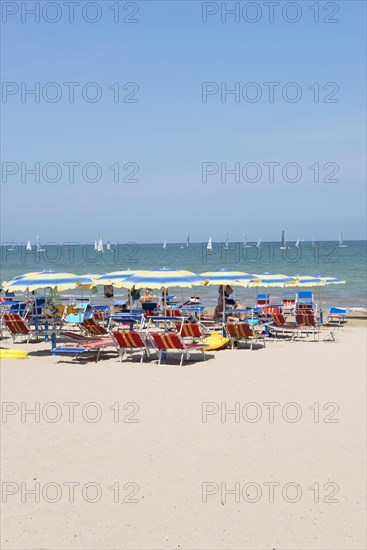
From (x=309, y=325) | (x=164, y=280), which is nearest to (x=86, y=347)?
(x=164, y=280)

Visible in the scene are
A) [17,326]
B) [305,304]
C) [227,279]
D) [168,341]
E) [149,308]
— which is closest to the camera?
[168,341]

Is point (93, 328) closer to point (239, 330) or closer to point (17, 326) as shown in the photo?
point (17, 326)

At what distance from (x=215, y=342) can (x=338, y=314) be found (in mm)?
6783

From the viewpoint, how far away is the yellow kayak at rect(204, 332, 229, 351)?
1334 cm

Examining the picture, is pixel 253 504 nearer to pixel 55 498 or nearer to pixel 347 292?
pixel 55 498

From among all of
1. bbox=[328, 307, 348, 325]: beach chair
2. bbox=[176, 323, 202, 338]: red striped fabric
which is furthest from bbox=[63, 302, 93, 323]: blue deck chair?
bbox=[328, 307, 348, 325]: beach chair

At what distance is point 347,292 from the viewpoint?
3456 cm

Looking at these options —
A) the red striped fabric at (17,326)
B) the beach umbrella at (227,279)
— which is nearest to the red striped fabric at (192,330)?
the beach umbrella at (227,279)

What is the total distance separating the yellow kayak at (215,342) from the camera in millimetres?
13344

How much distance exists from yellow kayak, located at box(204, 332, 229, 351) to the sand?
116 inches

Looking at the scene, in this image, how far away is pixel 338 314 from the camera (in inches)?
744

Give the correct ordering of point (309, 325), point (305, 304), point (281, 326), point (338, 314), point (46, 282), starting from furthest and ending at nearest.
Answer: point (305, 304)
point (338, 314)
point (309, 325)
point (281, 326)
point (46, 282)

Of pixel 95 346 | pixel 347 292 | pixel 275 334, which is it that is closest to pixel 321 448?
pixel 95 346

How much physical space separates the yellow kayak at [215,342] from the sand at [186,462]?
9.66 ft
